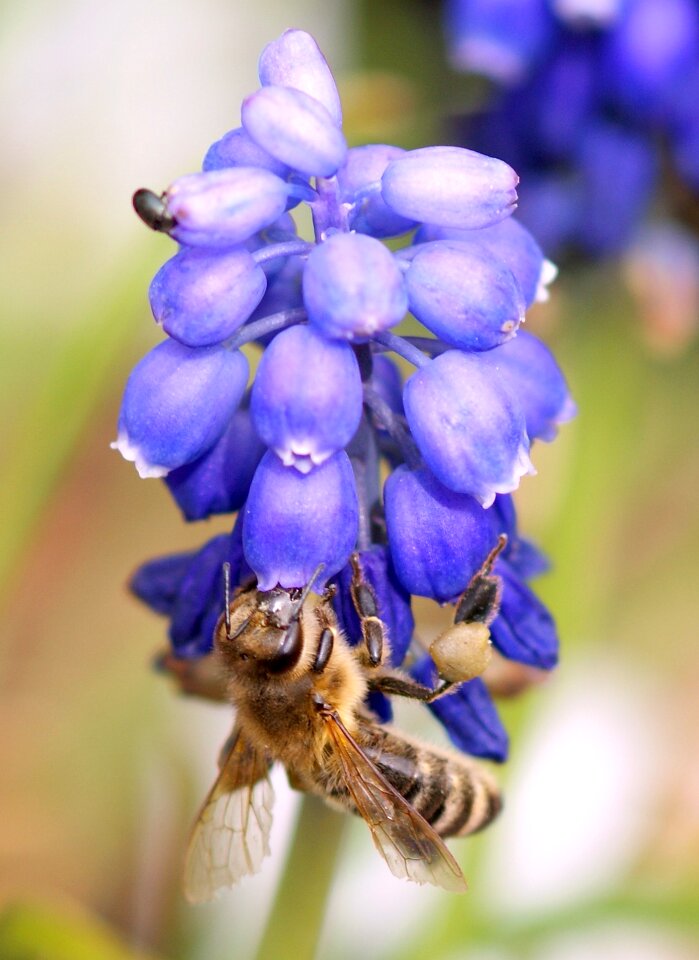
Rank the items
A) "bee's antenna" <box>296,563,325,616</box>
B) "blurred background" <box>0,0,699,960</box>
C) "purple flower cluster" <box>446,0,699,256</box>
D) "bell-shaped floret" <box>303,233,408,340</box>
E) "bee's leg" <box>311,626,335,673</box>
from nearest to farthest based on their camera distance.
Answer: "bell-shaped floret" <box>303,233,408,340</box>
"bee's antenna" <box>296,563,325,616</box>
"bee's leg" <box>311,626,335,673</box>
"blurred background" <box>0,0,699,960</box>
"purple flower cluster" <box>446,0,699,256</box>

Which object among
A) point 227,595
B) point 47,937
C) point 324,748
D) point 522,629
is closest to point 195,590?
point 227,595

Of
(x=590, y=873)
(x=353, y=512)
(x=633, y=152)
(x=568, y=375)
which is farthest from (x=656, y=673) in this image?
(x=353, y=512)

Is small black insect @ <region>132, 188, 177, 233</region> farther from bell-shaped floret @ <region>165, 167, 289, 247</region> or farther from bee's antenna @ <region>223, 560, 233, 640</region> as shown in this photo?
bee's antenna @ <region>223, 560, 233, 640</region>

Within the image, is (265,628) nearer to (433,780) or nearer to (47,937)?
(433,780)

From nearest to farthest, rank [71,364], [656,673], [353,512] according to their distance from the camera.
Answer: [353,512] < [71,364] < [656,673]

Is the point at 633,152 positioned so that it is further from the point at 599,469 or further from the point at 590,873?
the point at 590,873

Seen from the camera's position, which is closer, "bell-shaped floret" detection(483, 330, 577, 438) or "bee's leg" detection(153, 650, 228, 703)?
"bell-shaped floret" detection(483, 330, 577, 438)

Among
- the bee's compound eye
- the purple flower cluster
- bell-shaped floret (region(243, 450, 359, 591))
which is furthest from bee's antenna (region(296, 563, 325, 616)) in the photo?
the purple flower cluster
